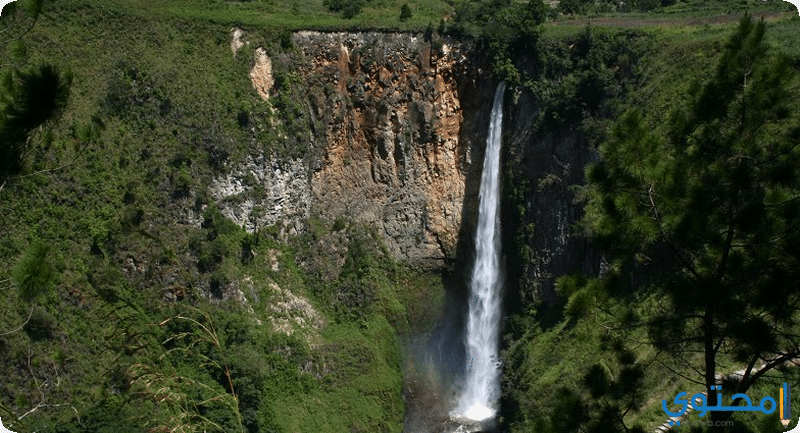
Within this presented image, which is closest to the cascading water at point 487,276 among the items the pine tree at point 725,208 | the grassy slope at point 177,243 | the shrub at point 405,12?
the grassy slope at point 177,243

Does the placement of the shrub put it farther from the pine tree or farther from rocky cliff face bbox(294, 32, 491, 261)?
the pine tree

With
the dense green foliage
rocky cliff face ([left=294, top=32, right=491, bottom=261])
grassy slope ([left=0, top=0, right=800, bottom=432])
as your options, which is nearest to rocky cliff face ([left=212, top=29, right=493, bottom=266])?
rocky cliff face ([left=294, top=32, right=491, bottom=261])

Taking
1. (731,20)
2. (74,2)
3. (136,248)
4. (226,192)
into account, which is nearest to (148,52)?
(74,2)

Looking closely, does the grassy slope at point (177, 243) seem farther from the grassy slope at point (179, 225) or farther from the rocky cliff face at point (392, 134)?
the rocky cliff face at point (392, 134)

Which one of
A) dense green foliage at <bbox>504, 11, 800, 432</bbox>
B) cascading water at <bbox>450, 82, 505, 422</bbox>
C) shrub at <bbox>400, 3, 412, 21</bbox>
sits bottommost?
cascading water at <bbox>450, 82, 505, 422</bbox>

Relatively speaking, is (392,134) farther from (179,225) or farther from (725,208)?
(725,208)
